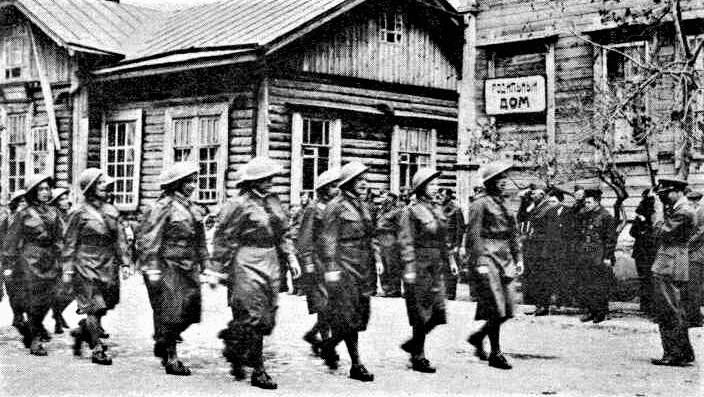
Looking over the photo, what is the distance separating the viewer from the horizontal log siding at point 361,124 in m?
19.1

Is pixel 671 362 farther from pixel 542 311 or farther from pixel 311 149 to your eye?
pixel 311 149

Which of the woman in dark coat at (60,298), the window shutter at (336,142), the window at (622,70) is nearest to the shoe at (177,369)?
the woman in dark coat at (60,298)

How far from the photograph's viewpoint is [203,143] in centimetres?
1998

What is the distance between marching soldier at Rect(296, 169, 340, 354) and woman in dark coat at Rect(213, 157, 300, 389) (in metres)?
0.45

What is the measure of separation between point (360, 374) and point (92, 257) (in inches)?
122

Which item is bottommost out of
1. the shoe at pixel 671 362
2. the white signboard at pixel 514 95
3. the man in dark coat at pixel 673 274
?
the shoe at pixel 671 362

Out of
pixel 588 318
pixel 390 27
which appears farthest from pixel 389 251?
pixel 390 27

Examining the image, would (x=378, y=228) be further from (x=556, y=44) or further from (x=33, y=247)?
(x=33, y=247)

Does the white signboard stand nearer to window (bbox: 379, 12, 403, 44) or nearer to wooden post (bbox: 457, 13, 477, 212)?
wooden post (bbox: 457, 13, 477, 212)

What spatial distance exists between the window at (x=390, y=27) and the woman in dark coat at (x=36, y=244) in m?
12.6

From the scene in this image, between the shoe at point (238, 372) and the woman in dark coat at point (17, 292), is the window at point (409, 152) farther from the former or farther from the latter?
the shoe at point (238, 372)

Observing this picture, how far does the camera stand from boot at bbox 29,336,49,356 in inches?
362

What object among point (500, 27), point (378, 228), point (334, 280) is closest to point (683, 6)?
point (500, 27)

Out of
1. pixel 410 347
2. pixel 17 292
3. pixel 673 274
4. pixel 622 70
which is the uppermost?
pixel 622 70
